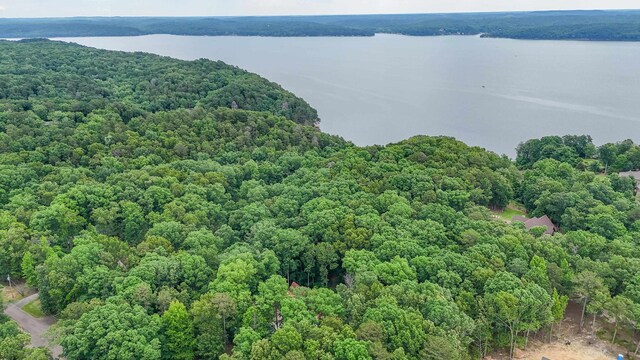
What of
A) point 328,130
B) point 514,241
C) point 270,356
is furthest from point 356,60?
point 270,356

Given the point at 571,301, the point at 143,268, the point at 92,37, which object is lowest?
the point at 571,301

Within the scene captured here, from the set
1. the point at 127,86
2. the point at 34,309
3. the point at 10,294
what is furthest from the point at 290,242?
the point at 127,86

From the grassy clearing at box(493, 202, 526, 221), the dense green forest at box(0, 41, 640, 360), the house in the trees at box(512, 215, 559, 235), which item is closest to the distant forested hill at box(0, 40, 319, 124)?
the dense green forest at box(0, 41, 640, 360)

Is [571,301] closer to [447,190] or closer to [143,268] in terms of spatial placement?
[447,190]

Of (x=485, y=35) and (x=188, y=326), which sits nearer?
(x=188, y=326)

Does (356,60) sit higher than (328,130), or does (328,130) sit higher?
(356,60)

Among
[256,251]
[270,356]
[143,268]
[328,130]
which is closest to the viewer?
[270,356]
